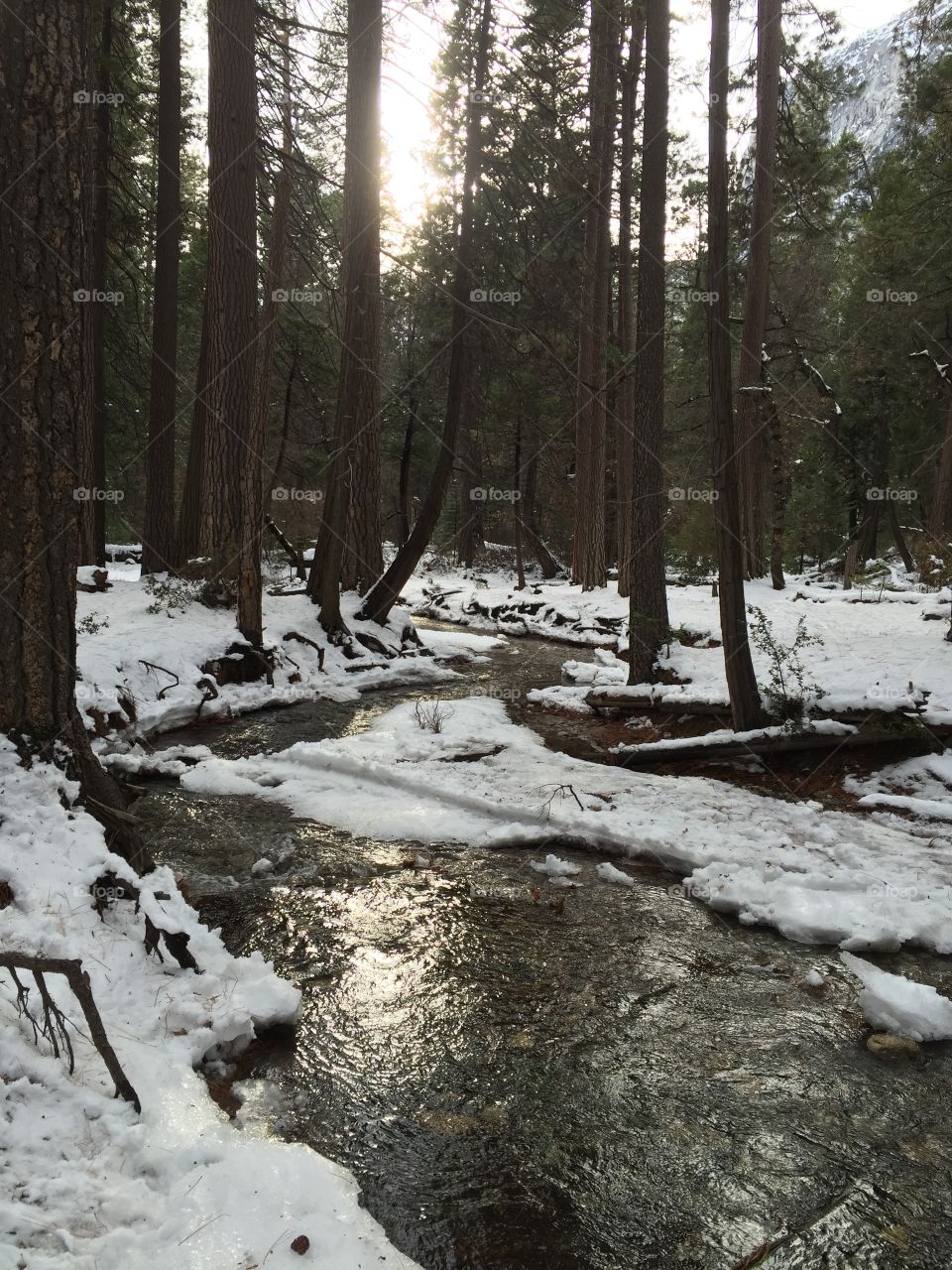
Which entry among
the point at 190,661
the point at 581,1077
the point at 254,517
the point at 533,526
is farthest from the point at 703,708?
the point at 533,526

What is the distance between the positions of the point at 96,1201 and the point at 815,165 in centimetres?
1926

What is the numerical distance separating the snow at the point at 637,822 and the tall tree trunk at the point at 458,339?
5.97 m

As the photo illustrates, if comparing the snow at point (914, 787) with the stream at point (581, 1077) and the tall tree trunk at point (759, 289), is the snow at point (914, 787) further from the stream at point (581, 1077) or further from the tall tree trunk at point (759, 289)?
the tall tree trunk at point (759, 289)

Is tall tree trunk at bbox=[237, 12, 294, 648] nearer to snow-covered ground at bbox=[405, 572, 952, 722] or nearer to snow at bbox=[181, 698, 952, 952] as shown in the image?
snow at bbox=[181, 698, 952, 952]

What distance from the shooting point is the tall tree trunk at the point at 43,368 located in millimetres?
3566

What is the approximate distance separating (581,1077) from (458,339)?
12.4m

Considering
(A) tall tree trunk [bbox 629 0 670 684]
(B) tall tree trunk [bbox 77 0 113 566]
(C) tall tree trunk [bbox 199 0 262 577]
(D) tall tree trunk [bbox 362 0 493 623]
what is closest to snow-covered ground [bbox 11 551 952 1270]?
(A) tall tree trunk [bbox 629 0 670 684]

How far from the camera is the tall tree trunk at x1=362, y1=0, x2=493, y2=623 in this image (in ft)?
41.4

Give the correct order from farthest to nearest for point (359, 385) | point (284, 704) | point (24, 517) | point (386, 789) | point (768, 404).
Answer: point (768, 404), point (359, 385), point (284, 704), point (386, 789), point (24, 517)

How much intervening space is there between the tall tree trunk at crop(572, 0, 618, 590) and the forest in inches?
10.9

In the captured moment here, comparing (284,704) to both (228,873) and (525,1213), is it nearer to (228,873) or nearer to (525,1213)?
(228,873)

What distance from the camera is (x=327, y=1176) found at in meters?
2.73

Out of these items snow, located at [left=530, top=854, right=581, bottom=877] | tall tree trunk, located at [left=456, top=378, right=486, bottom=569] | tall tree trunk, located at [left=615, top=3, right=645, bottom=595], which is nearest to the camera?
snow, located at [left=530, top=854, right=581, bottom=877]

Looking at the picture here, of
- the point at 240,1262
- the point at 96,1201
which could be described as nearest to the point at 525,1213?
the point at 240,1262
